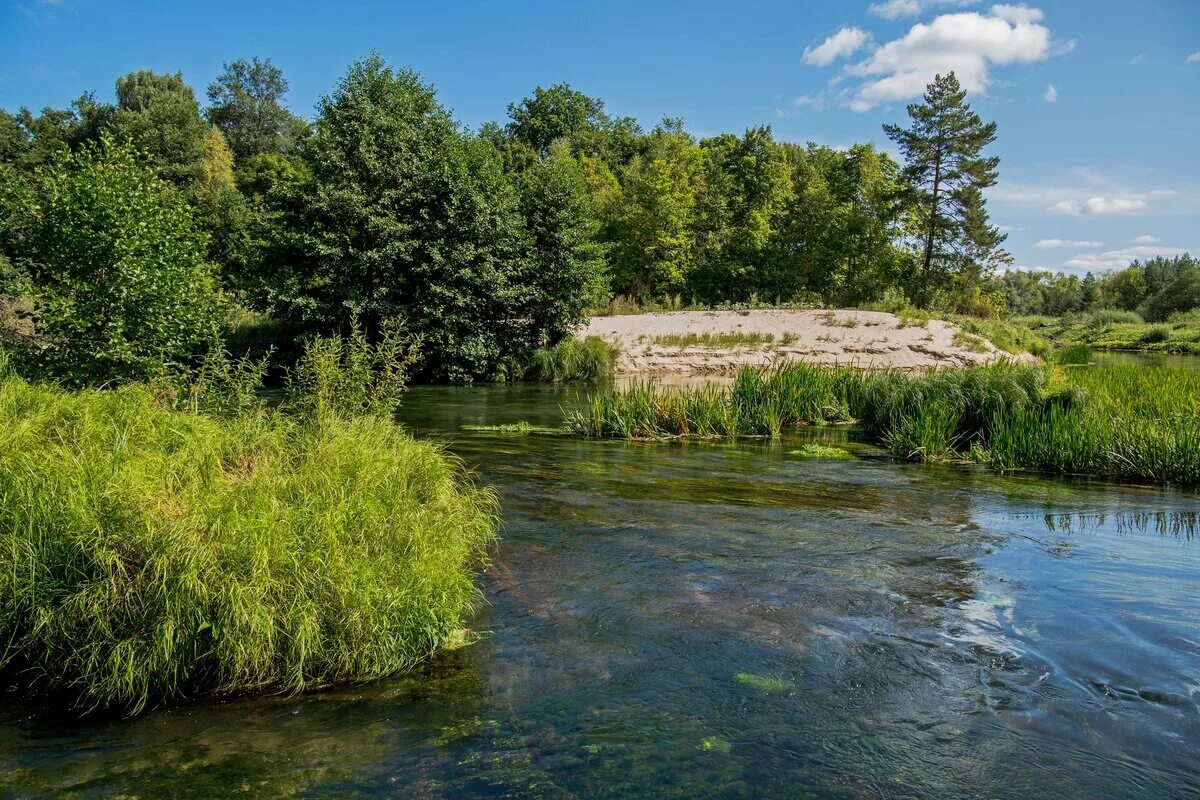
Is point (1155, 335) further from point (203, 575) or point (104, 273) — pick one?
point (203, 575)

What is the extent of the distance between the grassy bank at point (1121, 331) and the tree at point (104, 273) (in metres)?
50.8

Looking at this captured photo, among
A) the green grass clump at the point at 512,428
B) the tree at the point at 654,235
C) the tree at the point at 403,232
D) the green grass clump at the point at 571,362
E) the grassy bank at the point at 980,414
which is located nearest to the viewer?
the grassy bank at the point at 980,414

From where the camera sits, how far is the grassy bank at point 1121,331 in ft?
165

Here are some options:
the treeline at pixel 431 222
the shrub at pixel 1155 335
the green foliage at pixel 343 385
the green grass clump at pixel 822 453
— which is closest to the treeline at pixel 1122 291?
the shrub at pixel 1155 335

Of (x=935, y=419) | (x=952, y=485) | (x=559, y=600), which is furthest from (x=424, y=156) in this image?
(x=559, y=600)

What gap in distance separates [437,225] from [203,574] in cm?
2199

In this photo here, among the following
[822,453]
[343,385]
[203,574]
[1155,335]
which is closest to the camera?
[203,574]

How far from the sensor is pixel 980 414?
15523mm

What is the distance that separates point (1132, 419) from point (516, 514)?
11079 millimetres

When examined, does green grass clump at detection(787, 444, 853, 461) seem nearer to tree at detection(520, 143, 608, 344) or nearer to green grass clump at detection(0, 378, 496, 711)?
green grass clump at detection(0, 378, 496, 711)

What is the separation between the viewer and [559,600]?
24.3 ft

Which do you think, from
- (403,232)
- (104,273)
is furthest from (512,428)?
(403,232)

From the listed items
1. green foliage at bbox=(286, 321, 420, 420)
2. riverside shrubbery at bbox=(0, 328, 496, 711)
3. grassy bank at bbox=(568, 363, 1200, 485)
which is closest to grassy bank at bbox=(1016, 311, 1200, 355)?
grassy bank at bbox=(568, 363, 1200, 485)

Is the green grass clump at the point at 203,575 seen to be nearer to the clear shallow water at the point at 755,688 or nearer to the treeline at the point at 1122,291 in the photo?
the clear shallow water at the point at 755,688
